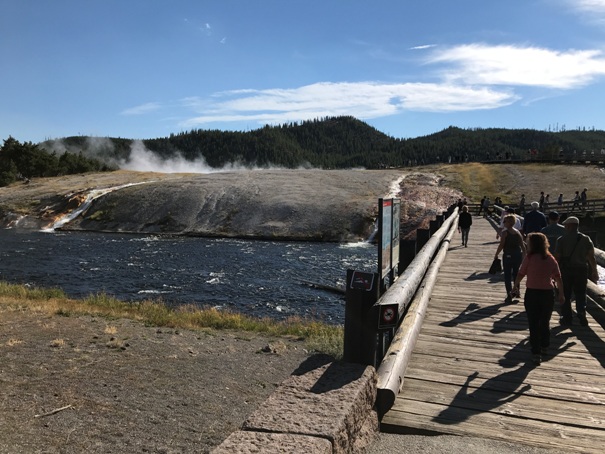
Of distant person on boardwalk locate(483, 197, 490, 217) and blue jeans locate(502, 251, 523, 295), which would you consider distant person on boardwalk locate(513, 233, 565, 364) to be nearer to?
blue jeans locate(502, 251, 523, 295)

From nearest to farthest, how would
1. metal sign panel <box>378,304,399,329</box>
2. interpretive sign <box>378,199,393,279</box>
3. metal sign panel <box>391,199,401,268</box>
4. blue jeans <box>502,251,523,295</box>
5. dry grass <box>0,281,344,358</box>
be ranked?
1. metal sign panel <box>378,304,399,329</box>
2. interpretive sign <box>378,199,393,279</box>
3. metal sign panel <box>391,199,401,268</box>
4. blue jeans <box>502,251,523,295</box>
5. dry grass <box>0,281,344,358</box>

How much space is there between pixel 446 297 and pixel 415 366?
4485 millimetres

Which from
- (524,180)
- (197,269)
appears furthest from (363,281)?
(524,180)

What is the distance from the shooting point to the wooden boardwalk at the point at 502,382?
4622mm

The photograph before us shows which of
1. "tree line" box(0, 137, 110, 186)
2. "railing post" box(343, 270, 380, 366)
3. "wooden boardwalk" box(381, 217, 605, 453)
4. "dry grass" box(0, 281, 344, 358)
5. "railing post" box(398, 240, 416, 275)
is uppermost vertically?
"tree line" box(0, 137, 110, 186)

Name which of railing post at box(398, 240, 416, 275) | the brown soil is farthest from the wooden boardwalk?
the brown soil

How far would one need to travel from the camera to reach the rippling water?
1970cm

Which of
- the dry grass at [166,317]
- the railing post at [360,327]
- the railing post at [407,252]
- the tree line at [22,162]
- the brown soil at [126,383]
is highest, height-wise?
the tree line at [22,162]

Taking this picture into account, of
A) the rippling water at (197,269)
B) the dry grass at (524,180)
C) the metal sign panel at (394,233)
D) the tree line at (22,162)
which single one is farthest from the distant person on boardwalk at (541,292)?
the tree line at (22,162)

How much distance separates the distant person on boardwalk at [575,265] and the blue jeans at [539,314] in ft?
5.54

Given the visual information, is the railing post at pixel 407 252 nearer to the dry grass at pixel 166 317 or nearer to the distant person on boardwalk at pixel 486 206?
the dry grass at pixel 166 317

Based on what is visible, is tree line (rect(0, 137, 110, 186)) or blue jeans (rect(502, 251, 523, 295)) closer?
blue jeans (rect(502, 251, 523, 295))

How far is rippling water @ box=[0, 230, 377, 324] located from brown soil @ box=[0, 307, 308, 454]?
6.56m

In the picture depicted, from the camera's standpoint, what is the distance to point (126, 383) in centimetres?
840
